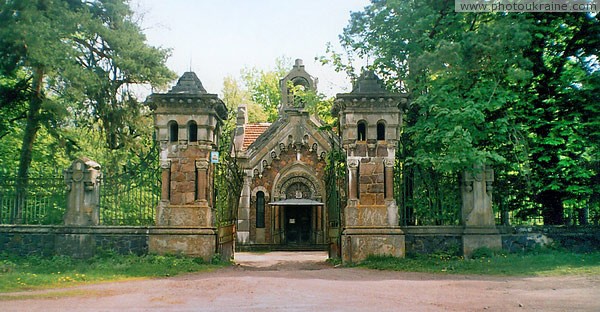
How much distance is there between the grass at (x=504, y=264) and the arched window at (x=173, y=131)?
5.32 metres

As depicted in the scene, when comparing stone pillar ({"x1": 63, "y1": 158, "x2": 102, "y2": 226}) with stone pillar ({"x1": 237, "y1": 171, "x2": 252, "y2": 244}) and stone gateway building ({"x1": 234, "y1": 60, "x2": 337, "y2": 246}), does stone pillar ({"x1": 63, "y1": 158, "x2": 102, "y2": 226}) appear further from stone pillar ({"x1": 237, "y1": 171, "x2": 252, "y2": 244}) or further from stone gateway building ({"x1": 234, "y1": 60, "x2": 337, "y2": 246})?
stone pillar ({"x1": 237, "y1": 171, "x2": 252, "y2": 244})

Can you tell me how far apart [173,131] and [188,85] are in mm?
1164

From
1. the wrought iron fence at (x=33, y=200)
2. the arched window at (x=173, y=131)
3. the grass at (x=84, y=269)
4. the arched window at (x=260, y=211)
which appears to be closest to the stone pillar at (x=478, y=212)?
the grass at (x=84, y=269)

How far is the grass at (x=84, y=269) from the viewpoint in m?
10.9

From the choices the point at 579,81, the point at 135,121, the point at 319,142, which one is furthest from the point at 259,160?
the point at 579,81

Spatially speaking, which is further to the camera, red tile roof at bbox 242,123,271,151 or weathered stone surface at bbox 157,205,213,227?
red tile roof at bbox 242,123,271,151

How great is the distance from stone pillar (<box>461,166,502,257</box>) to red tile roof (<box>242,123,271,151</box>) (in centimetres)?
1937

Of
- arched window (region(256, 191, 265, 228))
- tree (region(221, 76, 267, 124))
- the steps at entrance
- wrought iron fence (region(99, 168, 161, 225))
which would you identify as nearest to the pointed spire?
wrought iron fence (region(99, 168, 161, 225))

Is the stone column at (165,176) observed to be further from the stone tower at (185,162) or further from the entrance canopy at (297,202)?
the entrance canopy at (297,202)

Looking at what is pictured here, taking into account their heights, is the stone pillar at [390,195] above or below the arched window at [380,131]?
below

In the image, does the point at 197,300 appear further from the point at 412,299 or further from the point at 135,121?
the point at 135,121

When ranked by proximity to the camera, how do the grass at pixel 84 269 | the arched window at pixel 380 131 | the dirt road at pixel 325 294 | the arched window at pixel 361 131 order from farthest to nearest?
the arched window at pixel 361 131 → the arched window at pixel 380 131 → the grass at pixel 84 269 → the dirt road at pixel 325 294

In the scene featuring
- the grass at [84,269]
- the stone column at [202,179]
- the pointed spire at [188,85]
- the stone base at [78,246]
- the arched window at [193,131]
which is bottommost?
the grass at [84,269]

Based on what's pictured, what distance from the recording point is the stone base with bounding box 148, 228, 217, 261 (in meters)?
13.5
